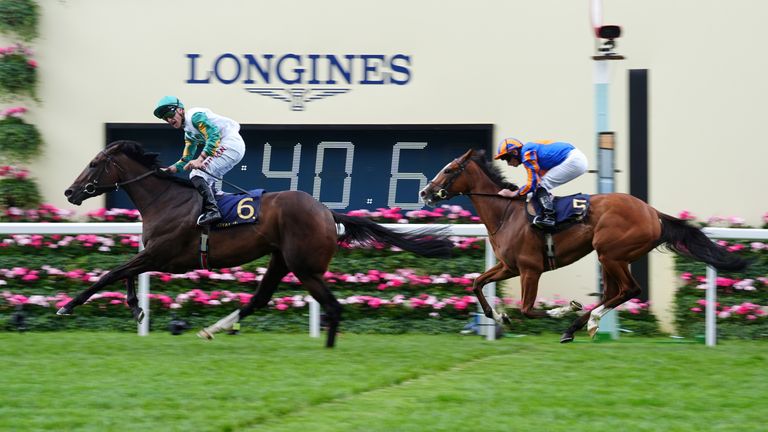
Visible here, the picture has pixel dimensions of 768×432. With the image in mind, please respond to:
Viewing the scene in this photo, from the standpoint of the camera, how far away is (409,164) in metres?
10.8

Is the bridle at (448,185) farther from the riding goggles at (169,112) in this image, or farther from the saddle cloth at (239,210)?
the riding goggles at (169,112)

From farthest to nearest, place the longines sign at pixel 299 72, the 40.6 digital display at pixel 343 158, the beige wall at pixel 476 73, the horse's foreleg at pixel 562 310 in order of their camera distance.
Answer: the 40.6 digital display at pixel 343 158 → the longines sign at pixel 299 72 → the beige wall at pixel 476 73 → the horse's foreleg at pixel 562 310

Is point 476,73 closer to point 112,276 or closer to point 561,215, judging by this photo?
point 561,215

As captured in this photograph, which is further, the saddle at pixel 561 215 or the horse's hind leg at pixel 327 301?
the saddle at pixel 561 215

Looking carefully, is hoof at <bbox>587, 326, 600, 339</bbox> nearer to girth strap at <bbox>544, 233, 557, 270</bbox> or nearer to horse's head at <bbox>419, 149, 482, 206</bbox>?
girth strap at <bbox>544, 233, 557, 270</bbox>

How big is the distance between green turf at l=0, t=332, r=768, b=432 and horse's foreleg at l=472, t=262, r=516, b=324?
287 millimetres

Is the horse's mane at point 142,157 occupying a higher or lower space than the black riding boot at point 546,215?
higher

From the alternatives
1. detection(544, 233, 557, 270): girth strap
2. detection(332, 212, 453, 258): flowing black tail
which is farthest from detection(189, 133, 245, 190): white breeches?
detection(544, 233, 557, 270): girth strap

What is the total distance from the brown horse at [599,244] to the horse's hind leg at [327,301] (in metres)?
1.13

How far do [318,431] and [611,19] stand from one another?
6.46m

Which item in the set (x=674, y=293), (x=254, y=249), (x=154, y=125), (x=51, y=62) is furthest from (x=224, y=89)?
(x=674, y=293)

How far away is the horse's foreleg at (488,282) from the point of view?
8.09m

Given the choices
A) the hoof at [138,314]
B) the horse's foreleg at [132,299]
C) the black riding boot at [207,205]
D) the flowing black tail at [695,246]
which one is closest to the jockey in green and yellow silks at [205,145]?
the black riding boot at [207,205]

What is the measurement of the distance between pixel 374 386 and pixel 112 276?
2.35m
